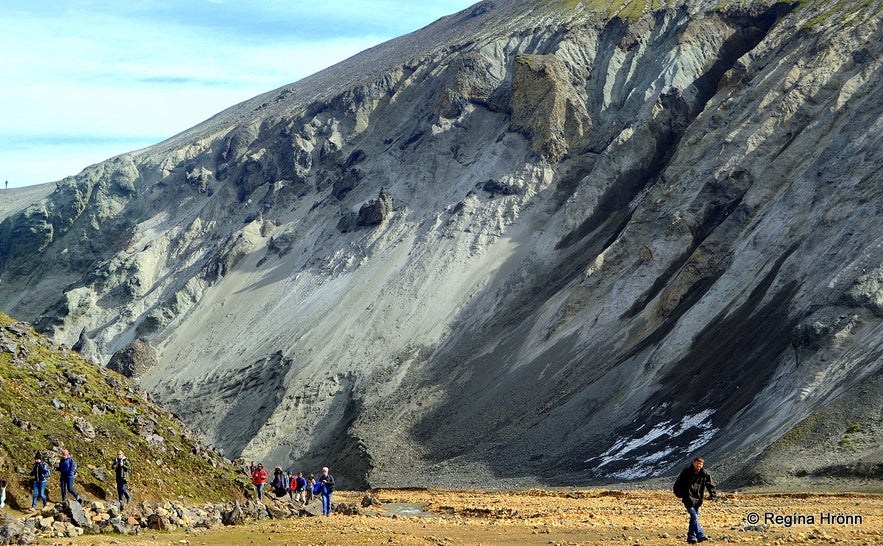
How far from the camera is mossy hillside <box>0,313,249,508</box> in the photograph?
89.4ft

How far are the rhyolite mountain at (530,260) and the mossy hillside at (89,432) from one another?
2930 cm

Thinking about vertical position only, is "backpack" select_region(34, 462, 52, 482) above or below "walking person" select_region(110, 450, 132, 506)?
above

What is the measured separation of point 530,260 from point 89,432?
261ft

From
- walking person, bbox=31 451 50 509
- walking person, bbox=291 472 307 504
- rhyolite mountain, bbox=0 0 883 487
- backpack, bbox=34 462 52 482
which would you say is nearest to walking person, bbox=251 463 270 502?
walking person, bbox=291 472 307 504

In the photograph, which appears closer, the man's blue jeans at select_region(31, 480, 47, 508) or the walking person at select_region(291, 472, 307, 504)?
the man's blue jeans at select_region(31, 480, 47, 508)

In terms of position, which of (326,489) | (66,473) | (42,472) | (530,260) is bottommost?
(530,260)

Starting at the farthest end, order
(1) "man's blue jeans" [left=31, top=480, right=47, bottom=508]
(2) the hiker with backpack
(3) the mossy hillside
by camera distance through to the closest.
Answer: (2) the hiker with backpack < (3) the mossy hillside < (1) "man's blue jeans" [left=31, top=480, right=47, bottom=508]

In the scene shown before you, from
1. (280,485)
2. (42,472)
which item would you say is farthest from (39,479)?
(280,485)

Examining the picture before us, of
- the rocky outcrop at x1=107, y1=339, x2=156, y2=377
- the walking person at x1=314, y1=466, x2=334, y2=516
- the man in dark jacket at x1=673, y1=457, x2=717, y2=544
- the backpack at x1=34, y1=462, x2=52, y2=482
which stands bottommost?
the rocky outcrop at x1=107, y1=339, x2=156, y2=377

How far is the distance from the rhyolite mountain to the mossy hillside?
96.1 feet

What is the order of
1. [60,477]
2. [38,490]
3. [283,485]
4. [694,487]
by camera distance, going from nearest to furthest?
[694,487] < [38,490] < [60,477] < [283,485]

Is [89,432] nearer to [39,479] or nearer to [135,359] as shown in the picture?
[39,479]

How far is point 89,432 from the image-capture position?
96.3ft

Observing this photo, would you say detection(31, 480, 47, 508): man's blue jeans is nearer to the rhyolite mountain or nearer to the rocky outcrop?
the rhyolite mountain
